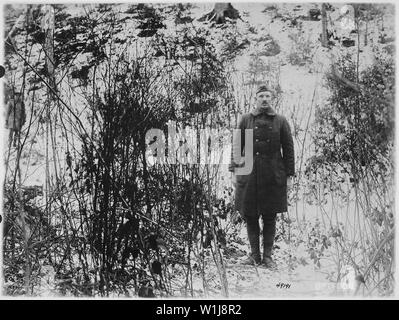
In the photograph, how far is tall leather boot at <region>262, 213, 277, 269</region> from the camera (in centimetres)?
355

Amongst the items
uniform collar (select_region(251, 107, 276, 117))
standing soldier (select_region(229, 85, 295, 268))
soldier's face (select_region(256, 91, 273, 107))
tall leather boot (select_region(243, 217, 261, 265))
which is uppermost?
soldier's face (select_region(256, 91, 273, 107))

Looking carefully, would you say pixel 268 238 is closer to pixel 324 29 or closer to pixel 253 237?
pixel 253 237

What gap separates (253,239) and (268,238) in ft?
0.38

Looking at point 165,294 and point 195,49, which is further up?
point 195,49

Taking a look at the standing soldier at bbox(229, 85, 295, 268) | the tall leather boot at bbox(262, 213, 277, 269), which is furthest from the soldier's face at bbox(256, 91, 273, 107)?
the tall leather boot at bbox(262, 213, 277, 269)

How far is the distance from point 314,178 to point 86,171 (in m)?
1.78

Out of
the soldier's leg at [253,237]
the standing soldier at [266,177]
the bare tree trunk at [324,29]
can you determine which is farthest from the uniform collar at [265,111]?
the soldier's leg at [253,237]

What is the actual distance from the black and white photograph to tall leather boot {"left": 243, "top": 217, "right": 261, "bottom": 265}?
11 millimetres

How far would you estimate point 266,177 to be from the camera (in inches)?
139

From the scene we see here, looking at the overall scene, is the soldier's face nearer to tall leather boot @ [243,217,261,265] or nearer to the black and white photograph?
the black and white photograph

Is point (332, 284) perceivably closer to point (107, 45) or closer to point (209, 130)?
point (209, 130)

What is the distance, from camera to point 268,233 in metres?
3.55
